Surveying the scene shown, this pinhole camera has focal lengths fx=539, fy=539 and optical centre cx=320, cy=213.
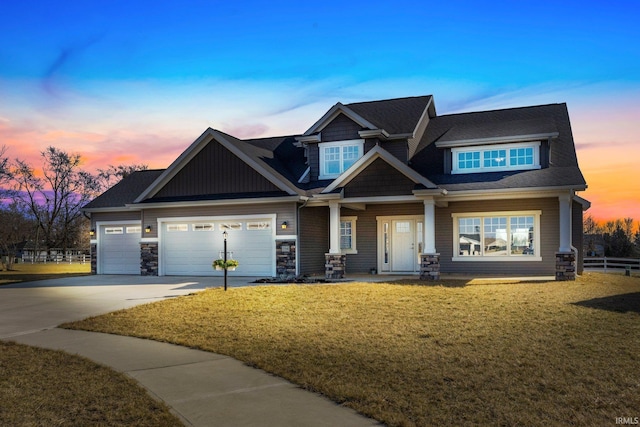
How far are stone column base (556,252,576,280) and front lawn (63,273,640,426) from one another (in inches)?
78.3

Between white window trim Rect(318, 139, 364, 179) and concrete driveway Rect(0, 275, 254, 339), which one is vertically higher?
white window trim Rect(318, 139, 364, 179)

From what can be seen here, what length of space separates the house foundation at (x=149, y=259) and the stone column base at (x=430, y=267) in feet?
37.0

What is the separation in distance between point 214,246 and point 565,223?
1293 cm

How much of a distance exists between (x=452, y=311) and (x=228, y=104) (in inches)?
459

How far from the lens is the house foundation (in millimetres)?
22578

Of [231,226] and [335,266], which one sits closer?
[335,266]

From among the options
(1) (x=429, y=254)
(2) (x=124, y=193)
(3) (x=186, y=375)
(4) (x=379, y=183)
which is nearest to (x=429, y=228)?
(1) (x=429, y=254)

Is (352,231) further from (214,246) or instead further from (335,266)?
(214,246)

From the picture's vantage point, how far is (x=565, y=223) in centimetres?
1752

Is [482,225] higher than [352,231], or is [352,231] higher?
[482,225]

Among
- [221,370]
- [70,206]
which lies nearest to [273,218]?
[221,370]

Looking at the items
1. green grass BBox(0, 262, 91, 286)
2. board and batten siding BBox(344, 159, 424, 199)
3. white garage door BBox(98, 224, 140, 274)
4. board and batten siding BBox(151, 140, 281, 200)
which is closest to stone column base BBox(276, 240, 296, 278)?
board and batten siding BBox(151, 140, 281, 200)

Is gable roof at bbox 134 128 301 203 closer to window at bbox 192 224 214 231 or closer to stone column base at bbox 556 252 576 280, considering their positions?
window at bbox 192 224 214 231

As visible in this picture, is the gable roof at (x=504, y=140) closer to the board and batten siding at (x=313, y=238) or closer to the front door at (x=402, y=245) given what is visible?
the front door at (x=402, y=245)
